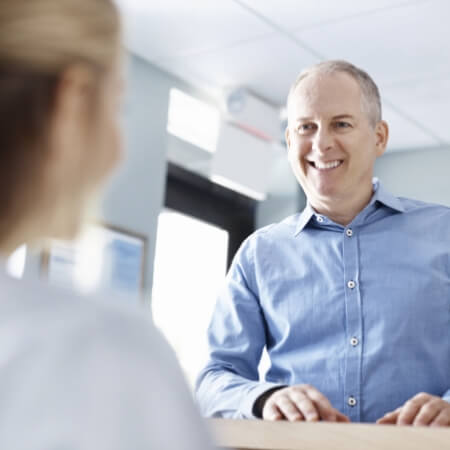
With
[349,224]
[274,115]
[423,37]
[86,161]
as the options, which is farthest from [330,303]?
[274,115]

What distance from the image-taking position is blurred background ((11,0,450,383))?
3293 millimetres

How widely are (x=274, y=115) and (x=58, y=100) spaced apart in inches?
151

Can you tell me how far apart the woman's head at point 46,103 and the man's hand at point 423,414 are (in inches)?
32.7

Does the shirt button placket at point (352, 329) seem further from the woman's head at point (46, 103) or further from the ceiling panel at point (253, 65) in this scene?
the ceiling panel at point (253, 65)

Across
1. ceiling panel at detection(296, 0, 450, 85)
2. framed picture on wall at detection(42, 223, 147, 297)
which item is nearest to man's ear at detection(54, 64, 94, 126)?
framed picture on wall at detection(42, 223, 147, 297)

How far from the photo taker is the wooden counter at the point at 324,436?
960 millimetres

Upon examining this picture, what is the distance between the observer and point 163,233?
4.32 m

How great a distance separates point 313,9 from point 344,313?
1957 millimetres

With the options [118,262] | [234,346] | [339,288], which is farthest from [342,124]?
[118,262]

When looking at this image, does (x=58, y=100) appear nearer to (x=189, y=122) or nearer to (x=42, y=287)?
(x=42, y=287)

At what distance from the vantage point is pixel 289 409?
121cm

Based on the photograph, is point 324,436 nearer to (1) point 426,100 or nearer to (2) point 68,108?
(2) point 68,108

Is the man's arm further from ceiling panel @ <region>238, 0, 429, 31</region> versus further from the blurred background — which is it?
ceiling panel @ <region>238, 0, 429, 31</region>

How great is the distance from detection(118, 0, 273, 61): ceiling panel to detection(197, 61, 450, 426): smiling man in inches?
63.2
